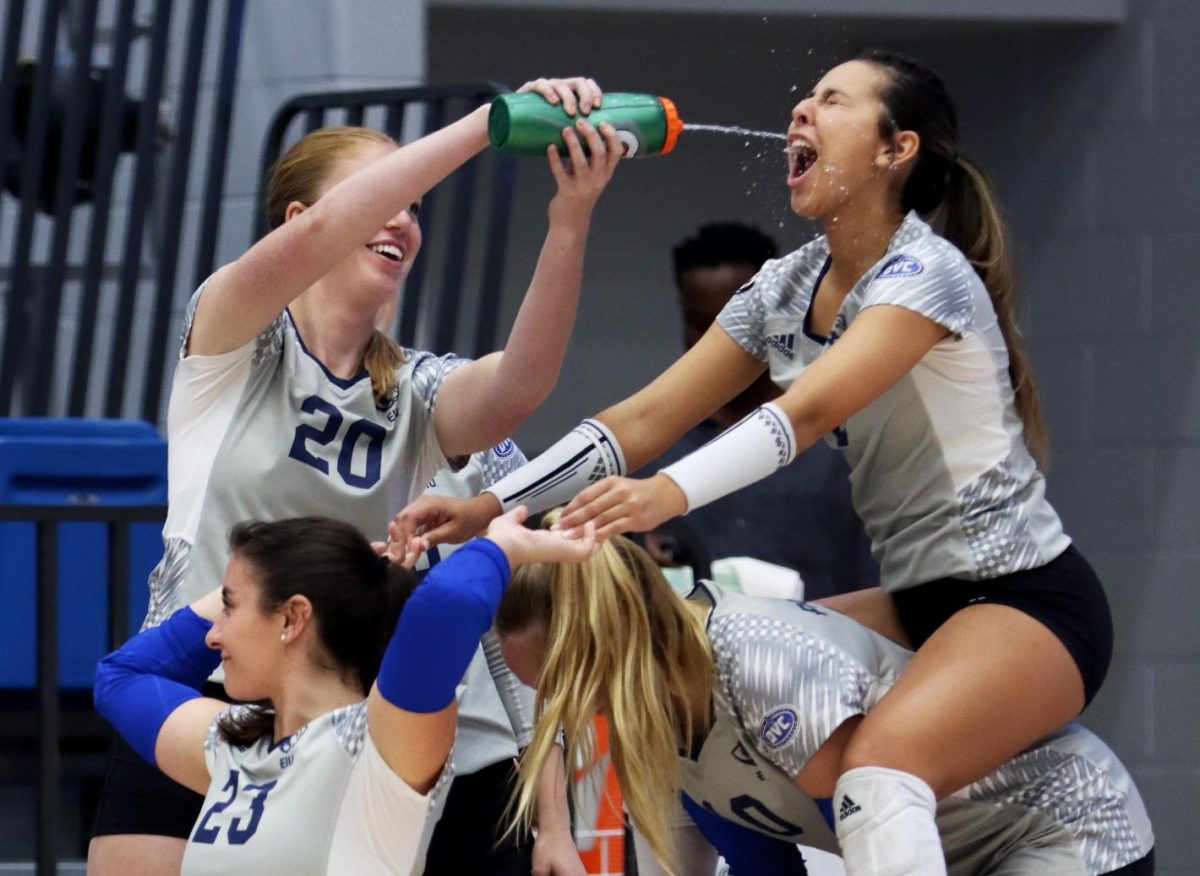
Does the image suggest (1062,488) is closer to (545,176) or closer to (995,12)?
(995,12)

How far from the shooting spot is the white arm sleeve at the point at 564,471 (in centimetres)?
232

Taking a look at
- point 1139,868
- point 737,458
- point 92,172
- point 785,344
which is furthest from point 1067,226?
point 737,458

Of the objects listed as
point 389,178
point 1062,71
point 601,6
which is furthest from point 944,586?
point 1062,71

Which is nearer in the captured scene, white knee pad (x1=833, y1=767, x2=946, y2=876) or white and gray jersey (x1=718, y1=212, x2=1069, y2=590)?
white knee pad (x1=833, y1=767, x2=946, y2=876)

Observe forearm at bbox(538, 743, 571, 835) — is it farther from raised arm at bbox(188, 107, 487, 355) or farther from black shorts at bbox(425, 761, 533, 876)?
raised arm at bbox(188, 107, 487, 355)

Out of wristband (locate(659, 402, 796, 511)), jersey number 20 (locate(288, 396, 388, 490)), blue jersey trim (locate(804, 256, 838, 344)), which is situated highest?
blue jersey trim (locate(804, 256, 838, 344))

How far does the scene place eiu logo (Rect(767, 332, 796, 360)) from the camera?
2396mm

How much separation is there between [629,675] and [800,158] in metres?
0.62

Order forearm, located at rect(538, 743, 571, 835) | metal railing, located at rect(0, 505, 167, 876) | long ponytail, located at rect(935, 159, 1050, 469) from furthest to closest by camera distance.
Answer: metal railing, located at rect(0, 505, 167, 876) → forearm, located at rect(538, 743, 571, 835) → long ponytail, located at rect(935, 159, 1050, 469)

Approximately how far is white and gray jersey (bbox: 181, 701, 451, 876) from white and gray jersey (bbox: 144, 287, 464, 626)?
29cm

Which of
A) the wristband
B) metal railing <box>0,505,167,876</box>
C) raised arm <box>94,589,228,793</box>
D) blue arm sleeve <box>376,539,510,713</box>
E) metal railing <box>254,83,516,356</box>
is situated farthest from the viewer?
metal railing <box>254,83,516,356</box>

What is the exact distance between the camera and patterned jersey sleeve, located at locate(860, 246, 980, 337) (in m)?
2.17

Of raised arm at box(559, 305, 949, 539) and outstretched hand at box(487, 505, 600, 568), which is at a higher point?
raised arm at box(559, 305, 949, 539)

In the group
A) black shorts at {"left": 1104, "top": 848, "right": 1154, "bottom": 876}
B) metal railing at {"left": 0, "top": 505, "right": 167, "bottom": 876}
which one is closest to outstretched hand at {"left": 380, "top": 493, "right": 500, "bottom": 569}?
black shorts at {"left": 1104, "top": 848, "right": 1154, "bottom": 876}
